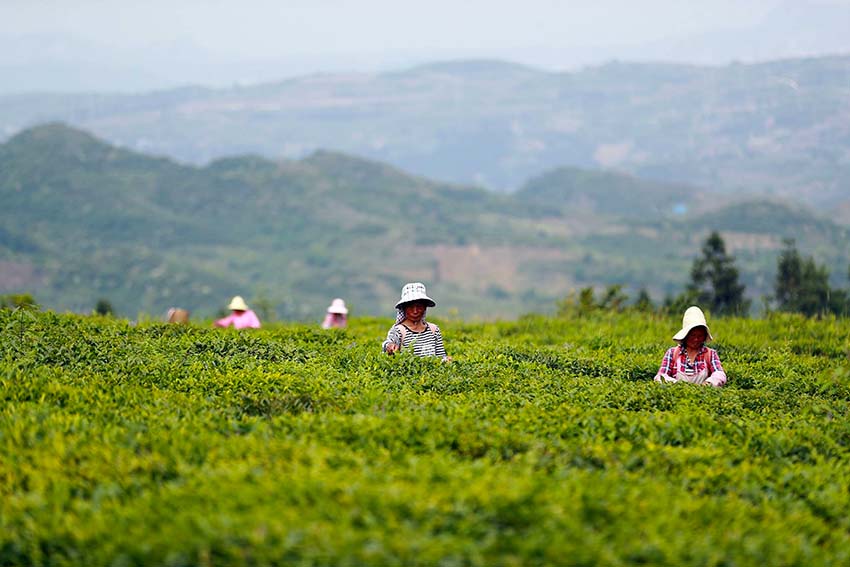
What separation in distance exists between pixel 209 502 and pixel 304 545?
92 centimetres

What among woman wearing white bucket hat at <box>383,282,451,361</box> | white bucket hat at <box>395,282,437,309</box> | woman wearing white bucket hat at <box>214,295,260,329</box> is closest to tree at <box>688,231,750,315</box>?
woman wearing white bucket hat at <box>214,295,260,329</box>

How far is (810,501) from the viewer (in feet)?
23.5

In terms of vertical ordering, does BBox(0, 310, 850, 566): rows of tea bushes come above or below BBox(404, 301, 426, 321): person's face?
below

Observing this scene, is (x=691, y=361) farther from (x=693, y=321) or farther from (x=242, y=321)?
(x=242, y=321)

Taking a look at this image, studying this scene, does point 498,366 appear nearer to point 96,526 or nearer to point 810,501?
point 810,501

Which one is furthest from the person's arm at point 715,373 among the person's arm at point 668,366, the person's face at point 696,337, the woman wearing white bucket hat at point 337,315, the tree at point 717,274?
the tree at point 717,274

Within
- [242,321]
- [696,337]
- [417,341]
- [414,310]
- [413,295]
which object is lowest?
[242,321]

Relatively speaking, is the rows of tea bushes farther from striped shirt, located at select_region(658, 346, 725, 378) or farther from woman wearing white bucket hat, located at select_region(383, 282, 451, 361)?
woman wearing white bucket hat, located at select_region(383, 282, 451, 361)

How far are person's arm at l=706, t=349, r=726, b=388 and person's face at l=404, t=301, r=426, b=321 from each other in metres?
3.68

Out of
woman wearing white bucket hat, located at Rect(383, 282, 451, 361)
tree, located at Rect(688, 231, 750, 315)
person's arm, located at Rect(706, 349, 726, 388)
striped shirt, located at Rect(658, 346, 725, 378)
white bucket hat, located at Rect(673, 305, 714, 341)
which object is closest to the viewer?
white bucket hat, located at Rect(673, 305, 714, 341)

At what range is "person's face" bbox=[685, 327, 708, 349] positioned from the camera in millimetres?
11758

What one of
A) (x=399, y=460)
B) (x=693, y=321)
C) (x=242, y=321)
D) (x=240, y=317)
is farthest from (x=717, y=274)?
(x=399, y=460)

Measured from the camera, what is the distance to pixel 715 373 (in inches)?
465

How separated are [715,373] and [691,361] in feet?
1.13
